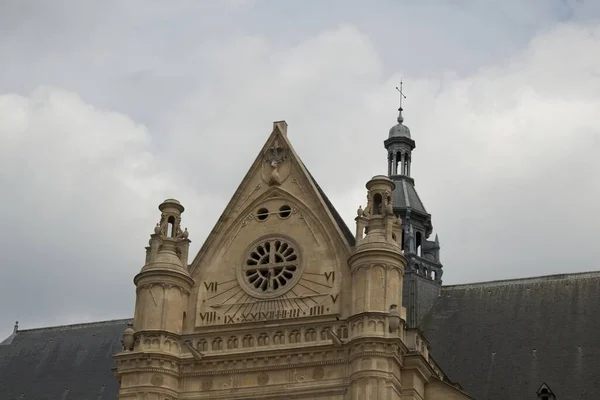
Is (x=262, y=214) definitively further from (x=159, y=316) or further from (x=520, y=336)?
(x=520, y=336)

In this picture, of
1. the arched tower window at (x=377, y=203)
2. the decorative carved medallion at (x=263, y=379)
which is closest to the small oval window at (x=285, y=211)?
the arched tower window at (x=377, y=203)

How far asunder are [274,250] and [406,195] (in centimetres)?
1172

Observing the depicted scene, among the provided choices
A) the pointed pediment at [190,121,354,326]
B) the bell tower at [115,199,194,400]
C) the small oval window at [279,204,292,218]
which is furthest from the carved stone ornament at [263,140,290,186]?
the bell tower at [115,199,194,400]

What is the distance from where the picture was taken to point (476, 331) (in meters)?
48.1

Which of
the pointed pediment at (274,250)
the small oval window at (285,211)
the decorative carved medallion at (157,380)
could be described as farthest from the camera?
the small oval window at (285,211)

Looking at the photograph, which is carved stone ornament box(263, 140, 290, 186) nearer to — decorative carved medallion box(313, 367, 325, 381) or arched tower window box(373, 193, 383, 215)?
arched tower window box(373, 193, 383, 215)

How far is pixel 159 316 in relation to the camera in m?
44.7

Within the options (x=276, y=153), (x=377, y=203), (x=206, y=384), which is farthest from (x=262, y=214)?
(x=206, y=384)

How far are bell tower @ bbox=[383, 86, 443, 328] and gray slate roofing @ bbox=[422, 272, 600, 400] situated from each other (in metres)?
1.15

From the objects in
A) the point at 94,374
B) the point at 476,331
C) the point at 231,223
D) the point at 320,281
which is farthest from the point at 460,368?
the point at 94,374

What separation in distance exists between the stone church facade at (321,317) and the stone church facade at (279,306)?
0.04 m

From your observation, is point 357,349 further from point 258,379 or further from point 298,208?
point 298,208

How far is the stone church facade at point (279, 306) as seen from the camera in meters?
42.2

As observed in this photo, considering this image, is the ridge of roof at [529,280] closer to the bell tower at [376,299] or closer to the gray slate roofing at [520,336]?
the gray slate roofing at [520,336]
